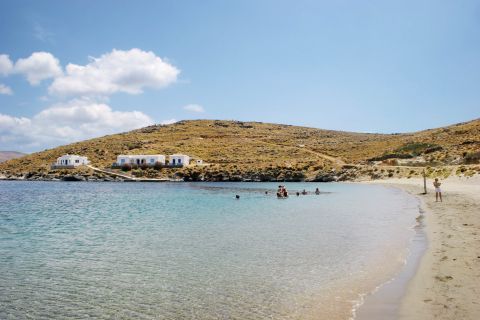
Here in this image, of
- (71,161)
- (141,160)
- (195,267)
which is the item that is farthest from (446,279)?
(71,161)

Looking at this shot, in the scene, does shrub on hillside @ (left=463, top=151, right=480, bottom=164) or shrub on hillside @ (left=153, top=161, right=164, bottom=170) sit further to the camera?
shrub on hillside @ (left=153, top=161, right=164, bottom=170)

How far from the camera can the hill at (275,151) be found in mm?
89188

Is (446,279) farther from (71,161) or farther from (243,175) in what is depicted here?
(71,161)

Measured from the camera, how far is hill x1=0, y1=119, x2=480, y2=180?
8919cm

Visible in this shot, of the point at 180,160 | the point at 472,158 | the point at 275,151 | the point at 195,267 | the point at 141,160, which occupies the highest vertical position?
the point at 275,151

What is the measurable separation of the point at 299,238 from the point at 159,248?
20.6 feet

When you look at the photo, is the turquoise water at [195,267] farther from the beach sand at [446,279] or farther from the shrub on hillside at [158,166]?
the shrub on hillside at [158,166]

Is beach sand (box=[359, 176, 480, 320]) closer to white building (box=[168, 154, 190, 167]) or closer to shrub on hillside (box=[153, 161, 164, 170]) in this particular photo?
white building (box=[168, 154, 190, 167])

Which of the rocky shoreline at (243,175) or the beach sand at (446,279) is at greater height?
the rocky shoreline at (243,175)

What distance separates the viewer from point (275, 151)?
124750mm

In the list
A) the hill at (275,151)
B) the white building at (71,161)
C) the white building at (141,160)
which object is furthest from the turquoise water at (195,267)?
the white building at (71,161)

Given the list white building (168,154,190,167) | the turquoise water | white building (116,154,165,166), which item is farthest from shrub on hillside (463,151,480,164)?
white building (116,154,165,166)

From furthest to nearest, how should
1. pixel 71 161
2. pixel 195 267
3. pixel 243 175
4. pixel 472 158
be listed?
pixel 71 161 < pixel 243 175 < pixel 472 158 < pixel 195 267

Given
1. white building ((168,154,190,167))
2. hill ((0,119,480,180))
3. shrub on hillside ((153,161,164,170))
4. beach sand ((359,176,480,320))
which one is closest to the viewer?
beach sand ((359,176,480,320))
